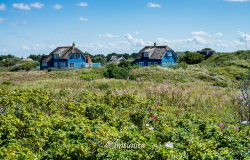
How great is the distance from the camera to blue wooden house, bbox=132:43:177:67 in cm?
5462

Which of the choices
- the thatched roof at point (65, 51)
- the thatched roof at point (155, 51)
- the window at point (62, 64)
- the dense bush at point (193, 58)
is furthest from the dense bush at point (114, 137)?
the dense bush at point (193, 58)

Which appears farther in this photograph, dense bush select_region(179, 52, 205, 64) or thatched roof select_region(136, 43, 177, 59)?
dense bush select_region(179, 52, 205, 64)

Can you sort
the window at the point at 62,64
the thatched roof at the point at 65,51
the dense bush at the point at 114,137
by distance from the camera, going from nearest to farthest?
the dense bush at the point at 114,137 < the thatched roof at the point at 65,51 < the window at the point at 62,64

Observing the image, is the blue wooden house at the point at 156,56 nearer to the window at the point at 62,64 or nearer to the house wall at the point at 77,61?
the house wall at the point at 77,61

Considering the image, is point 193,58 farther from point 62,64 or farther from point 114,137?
point 114,137

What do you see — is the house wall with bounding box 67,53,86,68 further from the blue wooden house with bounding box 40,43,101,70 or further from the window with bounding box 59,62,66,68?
the window with bounding box 59,62,66,68

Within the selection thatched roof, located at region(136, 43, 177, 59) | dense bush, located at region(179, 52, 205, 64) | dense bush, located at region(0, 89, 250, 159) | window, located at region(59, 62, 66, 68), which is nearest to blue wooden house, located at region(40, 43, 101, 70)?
window, located at region(59, 62, 66, 68)

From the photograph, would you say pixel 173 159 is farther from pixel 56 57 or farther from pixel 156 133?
pixel 56 57

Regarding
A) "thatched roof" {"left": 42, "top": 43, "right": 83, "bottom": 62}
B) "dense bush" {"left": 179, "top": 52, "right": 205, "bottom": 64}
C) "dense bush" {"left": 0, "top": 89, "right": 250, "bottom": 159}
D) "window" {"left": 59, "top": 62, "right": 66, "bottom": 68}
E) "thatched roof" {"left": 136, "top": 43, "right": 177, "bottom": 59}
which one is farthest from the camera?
"dense bush" {"left": 179, "top": 52, "right": 205, "bottom": 64}

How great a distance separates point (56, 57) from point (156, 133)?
57.0 meters

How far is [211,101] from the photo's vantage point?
11344mm

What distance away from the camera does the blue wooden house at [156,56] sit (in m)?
54.6

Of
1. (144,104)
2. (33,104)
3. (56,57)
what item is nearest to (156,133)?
(144,104)

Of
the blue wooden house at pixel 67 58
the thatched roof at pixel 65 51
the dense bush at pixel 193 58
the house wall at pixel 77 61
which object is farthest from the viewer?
the dense bush at pixel 193 58
